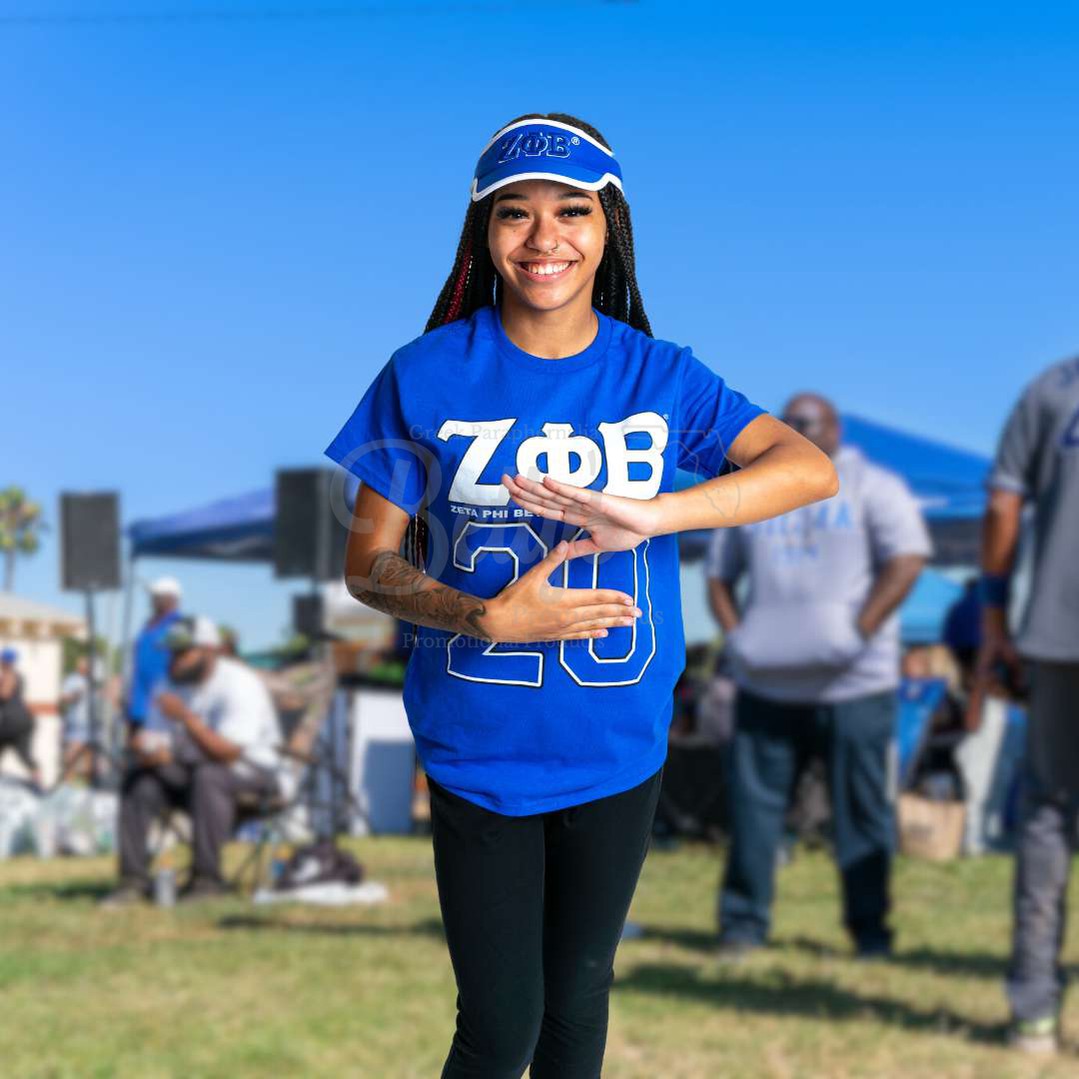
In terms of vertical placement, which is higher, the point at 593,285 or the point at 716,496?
the point at 593,285

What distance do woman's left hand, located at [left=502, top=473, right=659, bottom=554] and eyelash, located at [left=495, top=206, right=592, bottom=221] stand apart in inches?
14.7

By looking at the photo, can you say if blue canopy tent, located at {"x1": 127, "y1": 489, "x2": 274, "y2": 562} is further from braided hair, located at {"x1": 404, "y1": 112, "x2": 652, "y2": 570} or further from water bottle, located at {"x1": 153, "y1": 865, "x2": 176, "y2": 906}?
braided hair, located at {"x1": 404, "y1": 112, "x2": 652, "y2": 570}

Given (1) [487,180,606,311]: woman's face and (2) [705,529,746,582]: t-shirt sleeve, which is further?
(2) [705,529,746,582]: t-shirt sleeve

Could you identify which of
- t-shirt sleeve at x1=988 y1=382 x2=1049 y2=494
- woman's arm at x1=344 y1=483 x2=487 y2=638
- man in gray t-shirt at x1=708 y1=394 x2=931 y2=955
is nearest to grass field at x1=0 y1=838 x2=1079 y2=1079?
man in gray t-shirt at x1=708 y1=394 x2=931 y2=955

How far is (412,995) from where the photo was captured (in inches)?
193

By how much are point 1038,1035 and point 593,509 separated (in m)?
3.08

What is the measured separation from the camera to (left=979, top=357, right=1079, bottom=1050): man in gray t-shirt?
3861 millimetres

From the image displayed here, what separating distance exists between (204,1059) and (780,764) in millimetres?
2329

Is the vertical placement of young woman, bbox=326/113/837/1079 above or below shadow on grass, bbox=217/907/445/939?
above

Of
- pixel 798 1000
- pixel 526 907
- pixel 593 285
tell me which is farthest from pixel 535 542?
pixel 798 1000

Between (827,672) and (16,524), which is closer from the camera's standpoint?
(827,672)

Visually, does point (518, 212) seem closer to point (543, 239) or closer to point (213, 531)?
point (543, 239)

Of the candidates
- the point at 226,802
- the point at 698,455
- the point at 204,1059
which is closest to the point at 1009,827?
the point at 226,802

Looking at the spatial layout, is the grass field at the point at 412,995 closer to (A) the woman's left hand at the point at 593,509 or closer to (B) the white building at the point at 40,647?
(A) the woman's left hand at the point at 593,509
